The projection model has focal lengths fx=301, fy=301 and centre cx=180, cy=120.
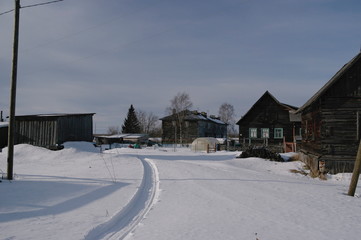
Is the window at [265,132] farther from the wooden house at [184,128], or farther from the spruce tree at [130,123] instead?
the spruce tree at [130,123]

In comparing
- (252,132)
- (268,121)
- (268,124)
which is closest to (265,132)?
(268,124)

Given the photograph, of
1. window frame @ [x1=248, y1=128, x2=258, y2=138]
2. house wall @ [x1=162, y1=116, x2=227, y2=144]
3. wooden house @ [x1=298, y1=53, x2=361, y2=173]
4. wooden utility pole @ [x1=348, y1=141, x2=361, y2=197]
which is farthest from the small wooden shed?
wooden utility pole @ [x1=348, y1=141, x2=361, y2=197]

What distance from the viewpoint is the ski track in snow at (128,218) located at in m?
5.36

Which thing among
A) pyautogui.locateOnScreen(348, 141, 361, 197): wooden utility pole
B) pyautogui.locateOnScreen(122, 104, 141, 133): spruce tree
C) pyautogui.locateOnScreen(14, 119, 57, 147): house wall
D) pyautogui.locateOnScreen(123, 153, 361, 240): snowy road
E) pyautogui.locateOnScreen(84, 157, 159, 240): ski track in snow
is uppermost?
pyautogui.locateOnScreen(122, 104, 141, 133): spruce tree

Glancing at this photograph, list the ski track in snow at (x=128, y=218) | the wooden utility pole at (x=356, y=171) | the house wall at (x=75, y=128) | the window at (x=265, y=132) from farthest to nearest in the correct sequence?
the window at (x=265, y=132) < the house wall at (x=75, y=128) < the wooden utility pole at (x=356, y=171) < the ski track in snow at (x=128, y=218)

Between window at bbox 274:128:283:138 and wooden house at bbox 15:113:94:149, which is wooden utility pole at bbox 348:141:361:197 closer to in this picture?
wooden house at bbox 15:113:94:149

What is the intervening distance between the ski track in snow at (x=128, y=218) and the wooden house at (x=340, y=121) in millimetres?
12440

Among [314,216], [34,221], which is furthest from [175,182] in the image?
[34,221]

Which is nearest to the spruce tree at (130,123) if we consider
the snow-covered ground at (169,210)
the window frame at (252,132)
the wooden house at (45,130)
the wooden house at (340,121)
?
the window frame at (252,132)

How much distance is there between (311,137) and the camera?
21109mm

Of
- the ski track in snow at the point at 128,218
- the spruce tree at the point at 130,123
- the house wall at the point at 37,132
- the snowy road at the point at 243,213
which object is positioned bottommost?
the snowy road at the point at 243,213

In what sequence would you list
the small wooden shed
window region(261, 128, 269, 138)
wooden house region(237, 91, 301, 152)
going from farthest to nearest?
window region(261, 128, 269, 138) → wooden house region(237, 91, 301, 152) → the small wooden shed

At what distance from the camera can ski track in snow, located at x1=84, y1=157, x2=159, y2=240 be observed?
5363mm

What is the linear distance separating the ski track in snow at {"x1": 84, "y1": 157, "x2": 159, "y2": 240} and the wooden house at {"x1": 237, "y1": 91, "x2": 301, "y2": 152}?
103ft
